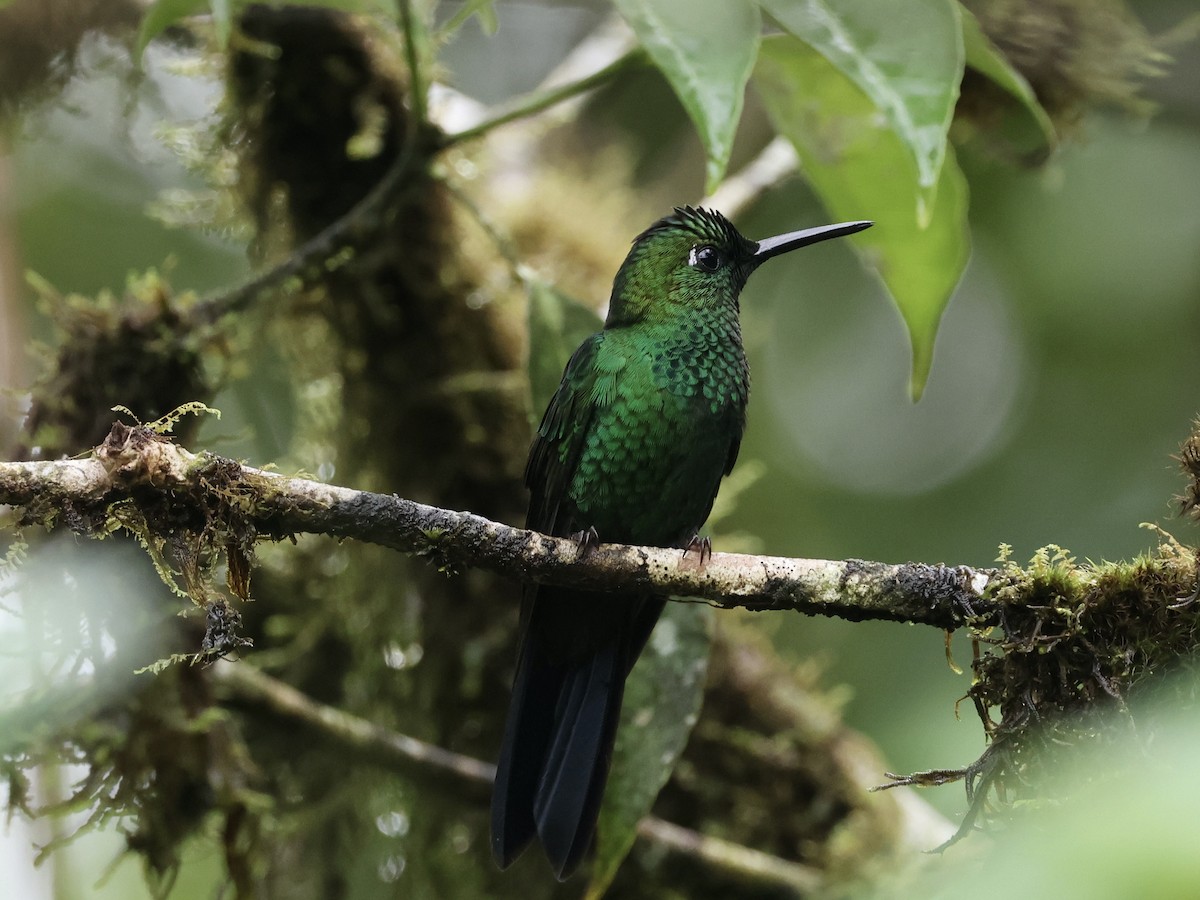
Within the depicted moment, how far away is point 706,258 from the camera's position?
352cm

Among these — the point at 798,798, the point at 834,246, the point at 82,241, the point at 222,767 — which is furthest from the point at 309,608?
the point at 834,246

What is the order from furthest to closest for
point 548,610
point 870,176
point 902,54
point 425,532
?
1. point 870,176
2. point 548,610
3. point 902,54
4. point 425,532

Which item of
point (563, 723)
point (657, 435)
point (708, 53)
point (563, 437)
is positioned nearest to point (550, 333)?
point (563, 437)

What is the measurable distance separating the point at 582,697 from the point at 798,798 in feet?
4.59

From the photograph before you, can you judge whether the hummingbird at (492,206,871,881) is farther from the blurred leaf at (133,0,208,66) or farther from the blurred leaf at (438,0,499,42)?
the blurred leaf at (133,0,208,66)

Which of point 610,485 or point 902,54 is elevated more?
point 902,54

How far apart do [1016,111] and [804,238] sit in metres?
1.19

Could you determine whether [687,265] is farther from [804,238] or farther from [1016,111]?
[1016,111]

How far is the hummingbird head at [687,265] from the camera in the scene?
3.41m

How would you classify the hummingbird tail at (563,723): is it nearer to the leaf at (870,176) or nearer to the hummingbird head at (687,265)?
the hummingbird head at (687,265)

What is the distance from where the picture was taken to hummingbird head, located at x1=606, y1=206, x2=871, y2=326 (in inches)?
134

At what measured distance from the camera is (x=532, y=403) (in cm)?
328

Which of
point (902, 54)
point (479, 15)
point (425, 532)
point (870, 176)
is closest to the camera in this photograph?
point (425, 532)

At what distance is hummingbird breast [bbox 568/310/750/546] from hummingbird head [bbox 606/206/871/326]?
0.62 feet
